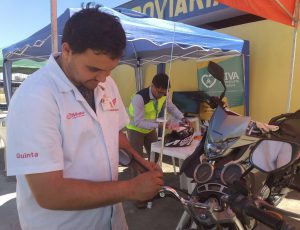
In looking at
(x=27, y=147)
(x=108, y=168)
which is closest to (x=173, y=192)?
(x=108, y=168)

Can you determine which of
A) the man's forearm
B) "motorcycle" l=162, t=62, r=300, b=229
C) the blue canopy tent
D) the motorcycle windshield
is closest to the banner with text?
the blue canopy tent

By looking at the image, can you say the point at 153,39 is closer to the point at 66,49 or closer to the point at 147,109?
the point at 147,109

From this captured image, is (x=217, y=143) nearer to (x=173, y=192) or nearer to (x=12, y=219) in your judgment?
(x=173, y=192)

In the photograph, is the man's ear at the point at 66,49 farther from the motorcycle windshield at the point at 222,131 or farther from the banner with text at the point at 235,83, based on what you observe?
the banner with text at the point at 235,83

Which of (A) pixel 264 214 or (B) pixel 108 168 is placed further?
(B) pixel 108 168

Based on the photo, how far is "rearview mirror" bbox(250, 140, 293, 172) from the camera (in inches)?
40.9

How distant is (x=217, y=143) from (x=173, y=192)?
308mm

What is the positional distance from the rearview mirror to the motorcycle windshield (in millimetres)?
278

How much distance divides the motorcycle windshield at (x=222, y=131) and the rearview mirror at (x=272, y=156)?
0.28 meters

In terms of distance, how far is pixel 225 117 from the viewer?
4.80 feet

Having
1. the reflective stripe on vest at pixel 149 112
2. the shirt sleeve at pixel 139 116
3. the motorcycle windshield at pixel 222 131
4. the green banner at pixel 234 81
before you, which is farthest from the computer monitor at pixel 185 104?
the motorcycle windshield at pixel 222 131

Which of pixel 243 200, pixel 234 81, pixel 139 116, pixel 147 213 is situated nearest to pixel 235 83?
pixel 234 81

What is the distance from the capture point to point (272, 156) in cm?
104

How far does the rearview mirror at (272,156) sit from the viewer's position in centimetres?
104
